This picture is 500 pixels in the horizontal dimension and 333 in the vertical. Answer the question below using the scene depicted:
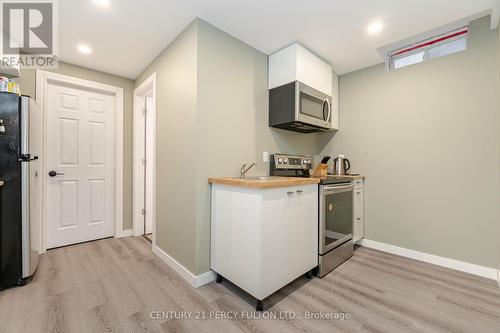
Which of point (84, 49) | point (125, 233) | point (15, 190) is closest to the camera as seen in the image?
point (15, 190)

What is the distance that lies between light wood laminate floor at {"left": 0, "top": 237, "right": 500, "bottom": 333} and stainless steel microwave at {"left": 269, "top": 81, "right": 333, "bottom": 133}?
1.62 meters

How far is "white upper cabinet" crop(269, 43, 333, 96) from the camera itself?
89.6 inches

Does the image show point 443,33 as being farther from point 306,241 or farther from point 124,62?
point 124,62

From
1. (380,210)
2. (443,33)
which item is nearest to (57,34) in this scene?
(443,33)

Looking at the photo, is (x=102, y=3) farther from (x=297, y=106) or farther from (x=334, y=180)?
(x=334, y=180)

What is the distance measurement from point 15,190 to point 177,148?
133 cm

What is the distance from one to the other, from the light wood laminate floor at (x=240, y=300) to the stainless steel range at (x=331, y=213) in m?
0.14

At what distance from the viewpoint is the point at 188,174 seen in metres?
1.96

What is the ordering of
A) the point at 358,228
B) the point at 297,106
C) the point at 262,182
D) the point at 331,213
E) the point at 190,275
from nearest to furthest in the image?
the point at 262,182 < the point at 190,275 < the point at 331,213 < the point at 297,106 < the point at 358,228

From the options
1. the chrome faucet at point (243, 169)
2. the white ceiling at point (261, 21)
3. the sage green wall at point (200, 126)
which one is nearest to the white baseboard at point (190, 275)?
the sage green wall at point (200, 126)

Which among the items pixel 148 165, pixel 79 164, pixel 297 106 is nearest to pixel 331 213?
pixel 297 106

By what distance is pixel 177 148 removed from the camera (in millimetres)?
2129

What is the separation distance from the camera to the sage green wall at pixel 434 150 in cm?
202

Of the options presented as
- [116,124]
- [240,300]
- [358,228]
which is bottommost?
[240,300]
